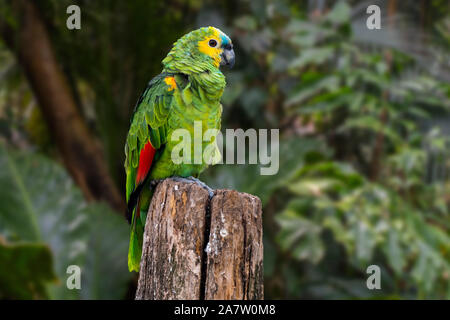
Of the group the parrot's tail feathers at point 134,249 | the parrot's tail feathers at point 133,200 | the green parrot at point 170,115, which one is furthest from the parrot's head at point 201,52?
the parrot's tail feathers at point 134,249

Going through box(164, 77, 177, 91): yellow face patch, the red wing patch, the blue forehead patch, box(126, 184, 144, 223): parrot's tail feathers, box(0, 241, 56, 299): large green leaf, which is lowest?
box(0, 241, 56, 299): large green leaf

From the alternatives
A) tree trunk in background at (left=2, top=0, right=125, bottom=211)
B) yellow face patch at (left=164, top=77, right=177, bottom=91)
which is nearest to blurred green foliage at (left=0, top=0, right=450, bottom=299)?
tree trunk in background at (left=2, top=0, right=125, bottom=211)

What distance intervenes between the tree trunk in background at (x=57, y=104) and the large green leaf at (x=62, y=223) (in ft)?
1.46

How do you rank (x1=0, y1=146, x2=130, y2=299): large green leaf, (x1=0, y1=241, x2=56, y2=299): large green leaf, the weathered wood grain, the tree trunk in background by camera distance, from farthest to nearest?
the tree trunk in background, (x1=0, y1=146, x2=130, y2=299): large green leaf, (x1=0, y1=241, x2=56, y2=299): large green leaf, the weathered wood grain

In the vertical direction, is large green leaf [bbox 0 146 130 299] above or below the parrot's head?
below

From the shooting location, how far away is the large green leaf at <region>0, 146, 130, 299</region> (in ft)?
11.1

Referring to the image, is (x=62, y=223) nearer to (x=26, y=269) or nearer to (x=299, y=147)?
(x=26, y=269)

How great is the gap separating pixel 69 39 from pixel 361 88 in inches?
103

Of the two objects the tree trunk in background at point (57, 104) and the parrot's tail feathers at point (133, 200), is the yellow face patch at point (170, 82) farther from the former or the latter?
the tree trunk in background at point (57, 104)

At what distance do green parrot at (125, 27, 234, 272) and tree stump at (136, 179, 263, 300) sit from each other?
403 millimetres

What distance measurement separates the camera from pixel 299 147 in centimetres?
386

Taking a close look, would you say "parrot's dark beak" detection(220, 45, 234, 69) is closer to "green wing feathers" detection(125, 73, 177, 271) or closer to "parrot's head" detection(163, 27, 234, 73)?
"parrot's head" detection(163, 27, 234, 73)

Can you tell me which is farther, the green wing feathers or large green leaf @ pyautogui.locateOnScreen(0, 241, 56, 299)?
large green leaf @ pyautogui.locateOnScreen(0, 241, 56, 299)
